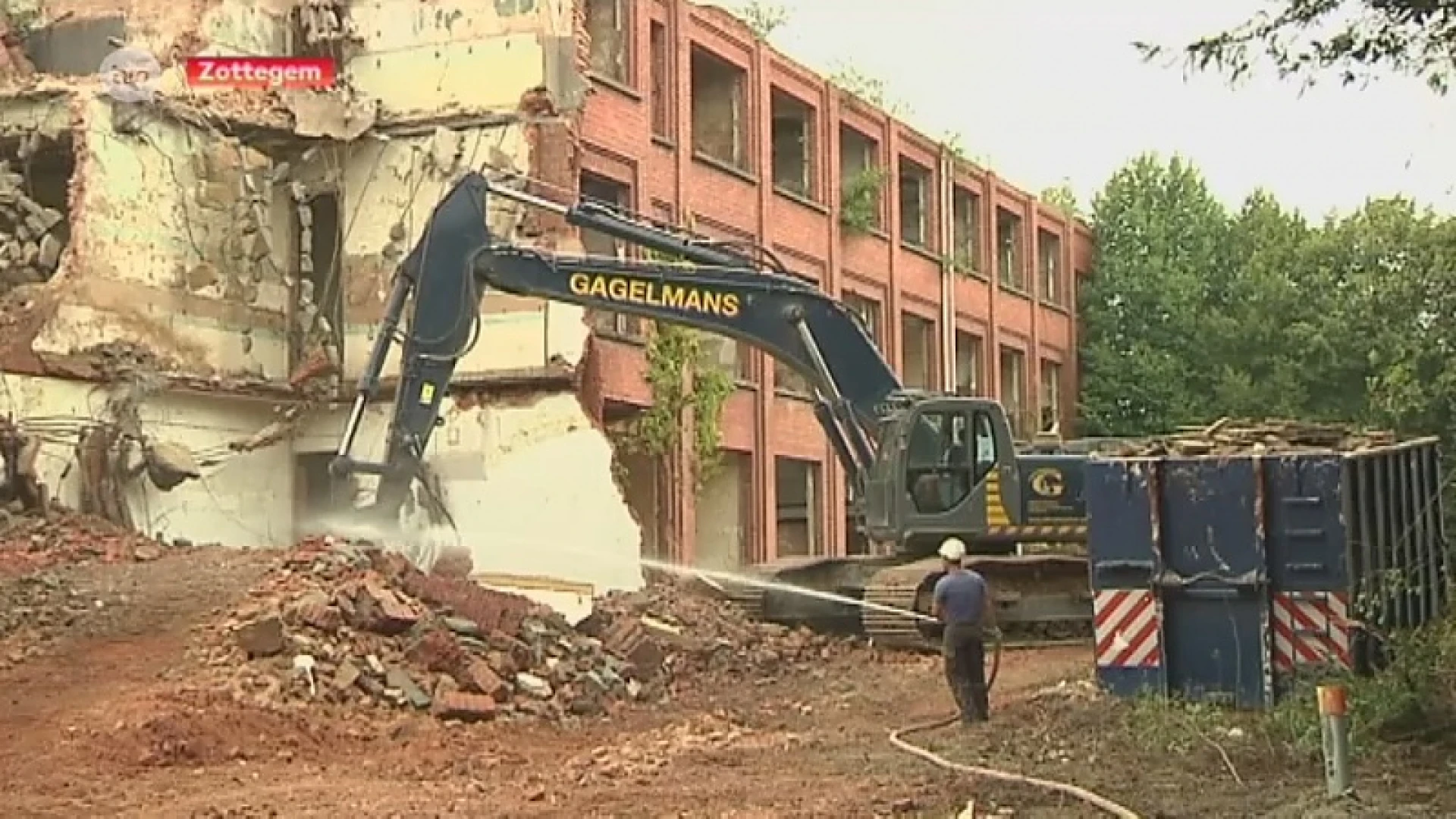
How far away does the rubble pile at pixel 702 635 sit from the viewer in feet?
61.4

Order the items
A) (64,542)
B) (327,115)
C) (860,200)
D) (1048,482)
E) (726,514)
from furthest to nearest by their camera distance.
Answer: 1. (860,200)
2. (726,514)
3. (327,115)
4. (1048,482)
5. (64,542)

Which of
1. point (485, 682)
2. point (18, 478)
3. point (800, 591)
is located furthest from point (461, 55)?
point (485, 682)

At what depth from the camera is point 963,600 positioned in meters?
14.0

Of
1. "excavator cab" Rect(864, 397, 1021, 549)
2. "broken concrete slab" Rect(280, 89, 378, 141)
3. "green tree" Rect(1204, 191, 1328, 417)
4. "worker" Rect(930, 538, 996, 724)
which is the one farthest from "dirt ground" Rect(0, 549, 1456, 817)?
"green tree" Rect(1204, 191, 1328, 417)

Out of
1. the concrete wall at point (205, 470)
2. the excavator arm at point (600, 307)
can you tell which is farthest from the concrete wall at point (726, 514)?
the excavator arm at point (600, 307)

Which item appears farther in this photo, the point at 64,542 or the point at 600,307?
the point at 64,542

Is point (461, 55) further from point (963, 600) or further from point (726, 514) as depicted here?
point (963, 600)

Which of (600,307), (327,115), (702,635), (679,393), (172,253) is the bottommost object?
(702,635)

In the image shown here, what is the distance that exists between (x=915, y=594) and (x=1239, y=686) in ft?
19.8

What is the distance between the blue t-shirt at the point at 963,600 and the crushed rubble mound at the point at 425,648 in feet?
12.1

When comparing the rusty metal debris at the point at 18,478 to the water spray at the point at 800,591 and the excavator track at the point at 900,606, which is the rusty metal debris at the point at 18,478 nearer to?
the water spray at the point at 800,591

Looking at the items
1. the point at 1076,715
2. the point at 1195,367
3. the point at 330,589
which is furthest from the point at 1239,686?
the point at 1195,367

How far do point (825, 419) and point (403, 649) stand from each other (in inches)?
238

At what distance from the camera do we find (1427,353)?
40.8 ft
